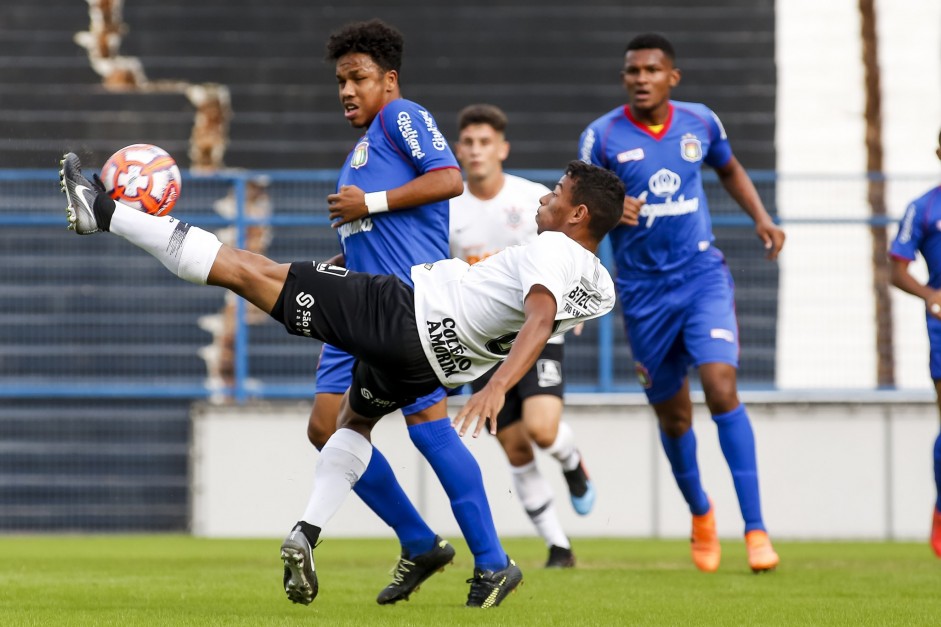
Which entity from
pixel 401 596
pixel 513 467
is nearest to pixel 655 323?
pixel 513 467

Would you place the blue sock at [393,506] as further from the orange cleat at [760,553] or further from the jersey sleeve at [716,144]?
the jersey sleeve at [716,144]

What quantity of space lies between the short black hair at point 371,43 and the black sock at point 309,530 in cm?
190

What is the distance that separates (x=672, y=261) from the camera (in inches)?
281

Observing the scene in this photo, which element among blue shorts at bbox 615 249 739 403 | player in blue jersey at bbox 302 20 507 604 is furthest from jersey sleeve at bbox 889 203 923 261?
player in blue jersey at bbox 302 20 507 604

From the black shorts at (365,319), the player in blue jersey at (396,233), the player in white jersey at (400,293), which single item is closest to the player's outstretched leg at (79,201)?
the player in white jersey at (400,293)

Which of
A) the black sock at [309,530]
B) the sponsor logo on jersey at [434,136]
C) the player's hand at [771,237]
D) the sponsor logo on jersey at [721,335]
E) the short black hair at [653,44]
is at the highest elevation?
the short black hair at [653,44]

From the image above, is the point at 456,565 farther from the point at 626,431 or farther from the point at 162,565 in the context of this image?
the point at 626,431

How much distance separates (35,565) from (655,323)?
11.0 ft

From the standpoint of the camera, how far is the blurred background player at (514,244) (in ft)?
25.1

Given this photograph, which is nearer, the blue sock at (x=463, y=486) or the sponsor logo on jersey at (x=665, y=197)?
the blue sock at (x=463, y=486)

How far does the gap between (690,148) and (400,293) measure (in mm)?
2702

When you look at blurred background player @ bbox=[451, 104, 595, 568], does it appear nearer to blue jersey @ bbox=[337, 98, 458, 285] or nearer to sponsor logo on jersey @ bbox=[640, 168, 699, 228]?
sponsor logo on jersey @ bbox=[640, 168, 699, 228]

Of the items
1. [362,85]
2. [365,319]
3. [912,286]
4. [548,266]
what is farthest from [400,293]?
[912,286]

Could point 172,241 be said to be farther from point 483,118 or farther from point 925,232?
point 925,232
